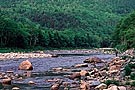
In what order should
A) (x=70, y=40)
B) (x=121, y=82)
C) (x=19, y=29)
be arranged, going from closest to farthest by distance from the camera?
1. (x=121, y=82)
2. (x=19, y=29)
3. (x=70, y=40)

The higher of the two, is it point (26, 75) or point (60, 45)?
point (26, 75)

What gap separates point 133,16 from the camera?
109m

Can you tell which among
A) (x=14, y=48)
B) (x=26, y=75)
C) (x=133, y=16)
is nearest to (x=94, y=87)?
(x=26, y=75)

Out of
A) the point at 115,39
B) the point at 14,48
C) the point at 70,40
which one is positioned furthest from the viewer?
the point at 70,40

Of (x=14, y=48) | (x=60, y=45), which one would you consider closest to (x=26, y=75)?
(x=14, y=48)

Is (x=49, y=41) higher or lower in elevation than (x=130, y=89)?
lower

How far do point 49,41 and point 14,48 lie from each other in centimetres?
2734

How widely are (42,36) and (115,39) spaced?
22579 millimetres

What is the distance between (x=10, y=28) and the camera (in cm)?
10812

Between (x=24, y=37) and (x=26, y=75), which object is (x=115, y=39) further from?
(x=26, y=75)

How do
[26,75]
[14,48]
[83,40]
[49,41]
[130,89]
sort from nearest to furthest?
[130,89] < [26,75] < [14,48] < [49,41] < [83,40]

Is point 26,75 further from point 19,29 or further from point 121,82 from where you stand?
point 19,29

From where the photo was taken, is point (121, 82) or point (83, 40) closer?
point (121, 82)

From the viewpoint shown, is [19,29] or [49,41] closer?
[19,29]
